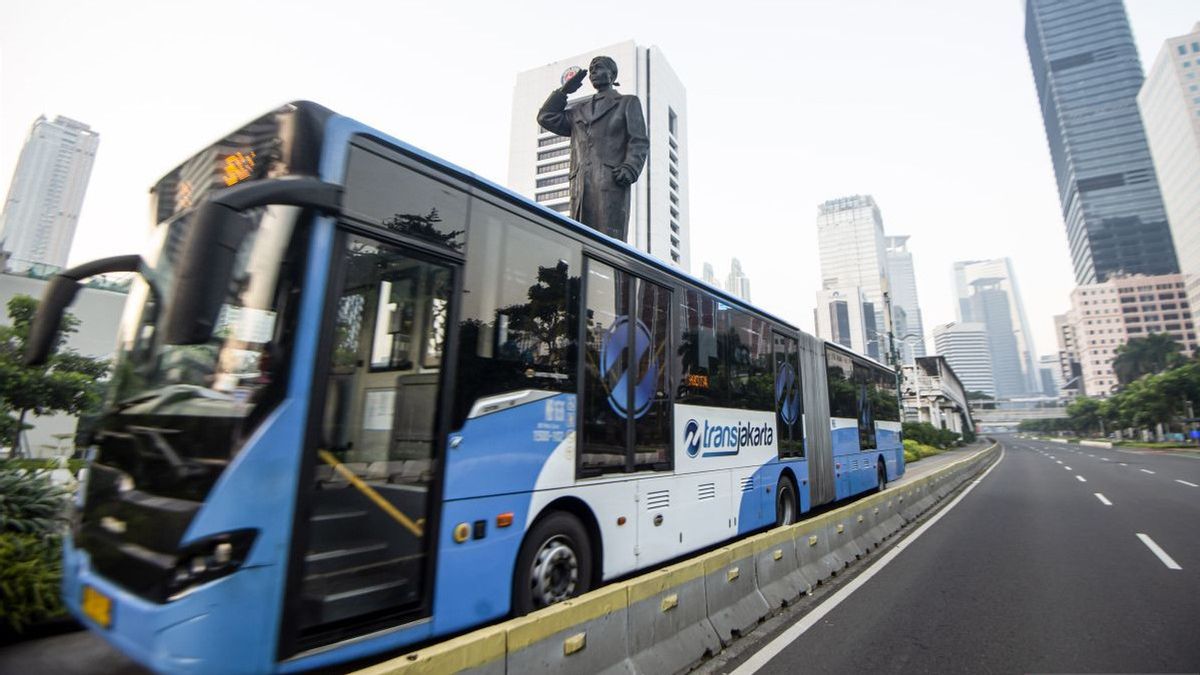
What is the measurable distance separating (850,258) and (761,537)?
17108 cm

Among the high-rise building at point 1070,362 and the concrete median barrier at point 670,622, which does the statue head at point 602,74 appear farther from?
the high-rise building at point 1070,362

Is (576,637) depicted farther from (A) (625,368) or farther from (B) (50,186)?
(B) (50,186)

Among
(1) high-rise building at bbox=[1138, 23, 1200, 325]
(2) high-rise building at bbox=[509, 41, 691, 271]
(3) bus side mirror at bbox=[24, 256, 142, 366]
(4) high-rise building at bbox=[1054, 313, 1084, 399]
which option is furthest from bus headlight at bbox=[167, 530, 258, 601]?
(4) high-rise building at bbox=[1054, 313, 1084, 399]

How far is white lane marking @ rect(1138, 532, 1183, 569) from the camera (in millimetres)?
7093

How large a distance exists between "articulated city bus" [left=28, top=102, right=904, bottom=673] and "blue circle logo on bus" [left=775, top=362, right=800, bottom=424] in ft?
13.9

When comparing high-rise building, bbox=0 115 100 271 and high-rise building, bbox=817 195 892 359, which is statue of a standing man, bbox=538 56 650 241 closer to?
high-rise building, bbox=0 115 100 271

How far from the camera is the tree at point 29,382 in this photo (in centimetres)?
1521

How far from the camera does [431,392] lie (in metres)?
3.71

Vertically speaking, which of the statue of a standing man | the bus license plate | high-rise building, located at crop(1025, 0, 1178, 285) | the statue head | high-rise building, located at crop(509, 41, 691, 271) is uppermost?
high-rise building, located at crop(1025, 0, 1178, 285)

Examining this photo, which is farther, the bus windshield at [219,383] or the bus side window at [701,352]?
the bus side window at [701,352]

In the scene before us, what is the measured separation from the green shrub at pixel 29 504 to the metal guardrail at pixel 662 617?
485cm

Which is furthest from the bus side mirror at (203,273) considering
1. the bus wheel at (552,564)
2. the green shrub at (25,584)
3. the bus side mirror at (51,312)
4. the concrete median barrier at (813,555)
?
the concrete median barrier at (813,555)

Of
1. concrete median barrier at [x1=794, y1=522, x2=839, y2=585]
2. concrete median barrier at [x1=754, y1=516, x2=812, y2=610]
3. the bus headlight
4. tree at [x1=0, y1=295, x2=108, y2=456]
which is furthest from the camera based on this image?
tree at [x1=0, y1=295, x2=108, y2=456]

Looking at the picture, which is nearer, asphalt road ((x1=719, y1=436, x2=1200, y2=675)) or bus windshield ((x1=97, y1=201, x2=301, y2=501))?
bus windshield ((x1=97, y1=201, x2=301, y2=501))
